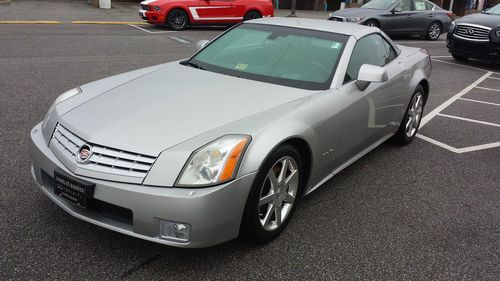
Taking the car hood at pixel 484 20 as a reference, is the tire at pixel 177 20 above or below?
below

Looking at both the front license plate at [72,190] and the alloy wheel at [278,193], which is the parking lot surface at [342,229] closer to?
the alloy wheel at [278,193]

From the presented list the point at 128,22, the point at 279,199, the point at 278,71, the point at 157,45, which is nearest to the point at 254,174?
the point at 279,199

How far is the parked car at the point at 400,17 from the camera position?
563 inches

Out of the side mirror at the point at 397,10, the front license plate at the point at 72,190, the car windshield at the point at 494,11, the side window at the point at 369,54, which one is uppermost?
the car windshield at the point at 494,11

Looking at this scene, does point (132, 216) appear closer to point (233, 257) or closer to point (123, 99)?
point (233, 257)

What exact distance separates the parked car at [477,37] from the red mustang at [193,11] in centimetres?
648

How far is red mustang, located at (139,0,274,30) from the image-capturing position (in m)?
14.0

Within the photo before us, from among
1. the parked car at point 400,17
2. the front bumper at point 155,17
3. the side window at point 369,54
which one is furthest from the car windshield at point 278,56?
the parked car at point 400,17

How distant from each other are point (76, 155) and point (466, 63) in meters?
11.8

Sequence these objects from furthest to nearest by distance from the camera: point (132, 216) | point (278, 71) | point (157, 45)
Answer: point (157, 45) < point (278, 71) < point (132, 216)

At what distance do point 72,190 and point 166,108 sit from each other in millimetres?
815

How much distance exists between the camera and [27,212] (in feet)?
10.9

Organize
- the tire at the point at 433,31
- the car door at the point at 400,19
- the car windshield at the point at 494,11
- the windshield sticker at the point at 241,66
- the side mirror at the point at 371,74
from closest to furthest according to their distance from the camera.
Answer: the side mirror at the point at 371,74 < the windshield sticker at the point at 241,66 < the car windshield at the point at 494,11 < the car door at the point at 400,19 < the tire at the point at 433,31

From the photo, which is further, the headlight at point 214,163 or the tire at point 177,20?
the tire at point 177,20
